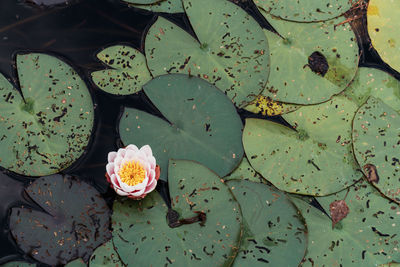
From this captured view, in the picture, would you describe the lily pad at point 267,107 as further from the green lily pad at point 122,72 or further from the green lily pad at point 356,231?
the green lily pad at point 122,72

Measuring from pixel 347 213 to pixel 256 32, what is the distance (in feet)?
4.60

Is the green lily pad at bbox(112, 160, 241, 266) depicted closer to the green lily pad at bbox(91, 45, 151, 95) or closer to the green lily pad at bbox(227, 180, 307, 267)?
the green lily pad at bbox(227, 180, 307, 267)

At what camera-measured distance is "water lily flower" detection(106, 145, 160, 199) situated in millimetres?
2252

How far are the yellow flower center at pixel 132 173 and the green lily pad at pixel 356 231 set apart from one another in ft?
3.33

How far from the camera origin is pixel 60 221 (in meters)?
2.34

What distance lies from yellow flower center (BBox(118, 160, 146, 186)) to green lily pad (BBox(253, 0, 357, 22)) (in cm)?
153

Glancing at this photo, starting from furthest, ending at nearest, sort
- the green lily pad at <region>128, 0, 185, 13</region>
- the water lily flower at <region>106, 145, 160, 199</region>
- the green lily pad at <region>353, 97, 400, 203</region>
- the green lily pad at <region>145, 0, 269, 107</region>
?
1. the green lily pad at <region>128, 0, 185, 13</region>
2. the green lily pad at <region>145, 0, 269, 107</region>
3. the green lily pad at <region>353, 97, 400, 203</region>
4. the water lily flower at <region>106, 145, 160, 199</region>

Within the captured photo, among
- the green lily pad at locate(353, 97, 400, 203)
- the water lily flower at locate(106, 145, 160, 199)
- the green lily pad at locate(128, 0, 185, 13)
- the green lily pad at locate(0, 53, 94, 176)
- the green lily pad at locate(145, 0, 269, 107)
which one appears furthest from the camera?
the green lily pad at locate(128, 0, 185, 13)

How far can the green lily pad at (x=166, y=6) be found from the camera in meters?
2.82

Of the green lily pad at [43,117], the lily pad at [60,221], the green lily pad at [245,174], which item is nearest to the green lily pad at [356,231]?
the green lily pad at [245,174]

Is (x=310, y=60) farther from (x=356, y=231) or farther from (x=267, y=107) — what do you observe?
(x=356, y=231)

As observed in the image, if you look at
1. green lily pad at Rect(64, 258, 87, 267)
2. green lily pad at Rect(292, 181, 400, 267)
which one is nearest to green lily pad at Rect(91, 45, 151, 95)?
green lily pad at Rect(64, 258, 87, 267)

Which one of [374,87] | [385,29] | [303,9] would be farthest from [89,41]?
[385,29]

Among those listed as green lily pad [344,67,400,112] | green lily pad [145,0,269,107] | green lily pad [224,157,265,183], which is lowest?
green lily pad [224,157,265,183]
